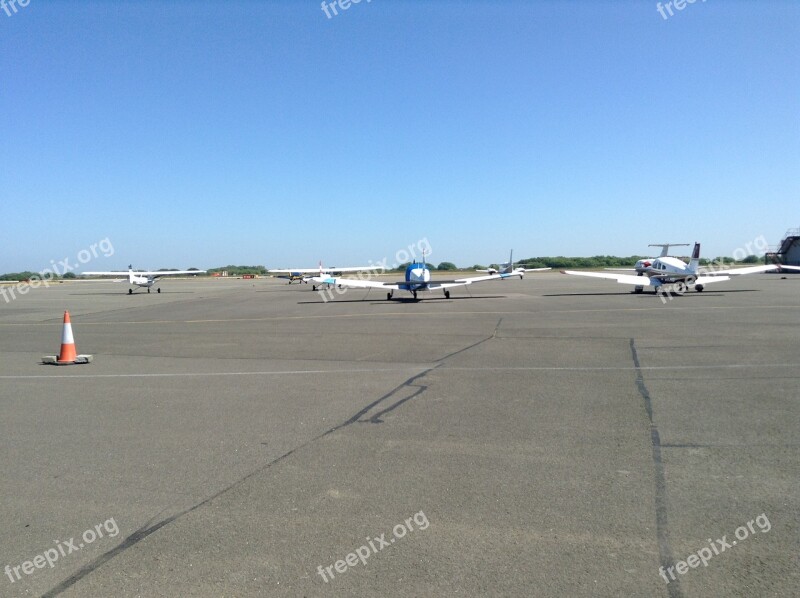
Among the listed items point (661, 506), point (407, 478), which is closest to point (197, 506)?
point (407, 478)

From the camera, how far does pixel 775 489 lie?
4.77 meters

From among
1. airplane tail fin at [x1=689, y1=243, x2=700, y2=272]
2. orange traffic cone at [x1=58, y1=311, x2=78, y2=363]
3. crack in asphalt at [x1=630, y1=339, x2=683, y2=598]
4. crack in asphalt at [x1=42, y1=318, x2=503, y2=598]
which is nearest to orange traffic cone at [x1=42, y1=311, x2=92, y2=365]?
orange traffic cone at [x1=58, y1=311, x2=78, y2=363]

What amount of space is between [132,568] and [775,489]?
4.70 metres

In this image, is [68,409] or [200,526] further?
[68,409]

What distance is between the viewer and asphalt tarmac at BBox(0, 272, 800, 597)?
12.0 ft

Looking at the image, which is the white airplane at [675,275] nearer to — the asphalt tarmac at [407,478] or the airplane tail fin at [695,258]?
the airplane tail fin at [695,258]

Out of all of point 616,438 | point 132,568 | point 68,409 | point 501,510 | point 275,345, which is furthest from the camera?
point 275,345

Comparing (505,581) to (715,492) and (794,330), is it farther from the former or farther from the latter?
(794,330)

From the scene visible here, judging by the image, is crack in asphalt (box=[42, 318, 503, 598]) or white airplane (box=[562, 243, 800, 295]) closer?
crack in asphalt (box=[42, 318, 503, 598])

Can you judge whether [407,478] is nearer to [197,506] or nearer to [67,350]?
[197,506]

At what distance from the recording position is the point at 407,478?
17.0 ft

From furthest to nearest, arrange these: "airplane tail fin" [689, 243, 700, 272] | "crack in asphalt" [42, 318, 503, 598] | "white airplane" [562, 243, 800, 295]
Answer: "white airplane" [562, 243, 800, 295] → "airplane tail fin" [689, 243, 700, 272] → "crack in asphalt" [42, 318, 503, 598]

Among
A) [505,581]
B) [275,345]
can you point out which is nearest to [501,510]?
[505,581]

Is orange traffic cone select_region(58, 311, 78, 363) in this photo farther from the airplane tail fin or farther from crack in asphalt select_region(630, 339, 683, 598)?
the airplane tail fin
